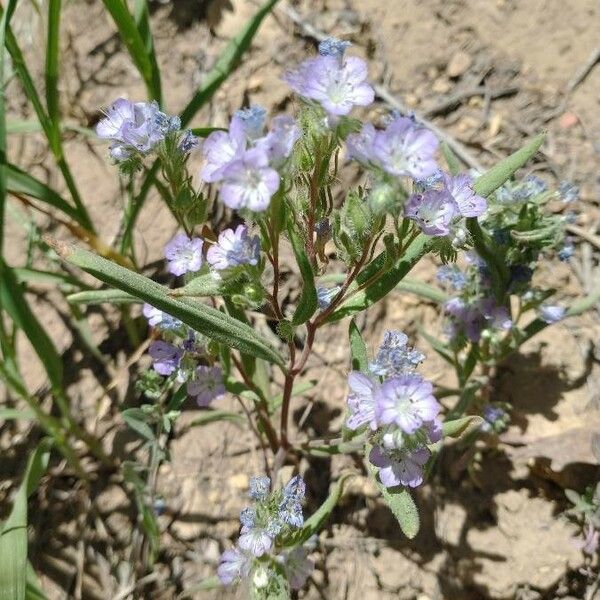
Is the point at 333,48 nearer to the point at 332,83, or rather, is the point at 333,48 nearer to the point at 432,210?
the point at 332,83

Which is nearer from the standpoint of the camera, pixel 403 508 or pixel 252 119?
pixel 252 119

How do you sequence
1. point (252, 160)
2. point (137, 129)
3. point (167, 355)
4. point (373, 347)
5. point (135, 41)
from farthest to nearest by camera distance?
1. point (373, 347)
2. point (135, 41)
3. point (167, 355)
4. point (137, 129)
5. point (252, 160)

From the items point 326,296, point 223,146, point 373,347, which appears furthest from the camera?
point 373,347

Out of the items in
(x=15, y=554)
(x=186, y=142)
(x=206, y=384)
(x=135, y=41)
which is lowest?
(x=15, y=554)

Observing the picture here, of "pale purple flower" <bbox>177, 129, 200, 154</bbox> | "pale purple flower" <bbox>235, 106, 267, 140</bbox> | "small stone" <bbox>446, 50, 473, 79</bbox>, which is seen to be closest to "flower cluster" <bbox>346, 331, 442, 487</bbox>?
"pale purple flower" <bbox>235, 106, 267, 140</bbox>

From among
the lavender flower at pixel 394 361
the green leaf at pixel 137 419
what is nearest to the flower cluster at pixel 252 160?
the lavender flower at pixel 394 361

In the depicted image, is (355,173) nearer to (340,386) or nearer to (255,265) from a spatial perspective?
(340,386)

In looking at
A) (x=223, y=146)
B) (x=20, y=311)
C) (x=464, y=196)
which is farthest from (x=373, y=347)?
(x=223, y=146)
